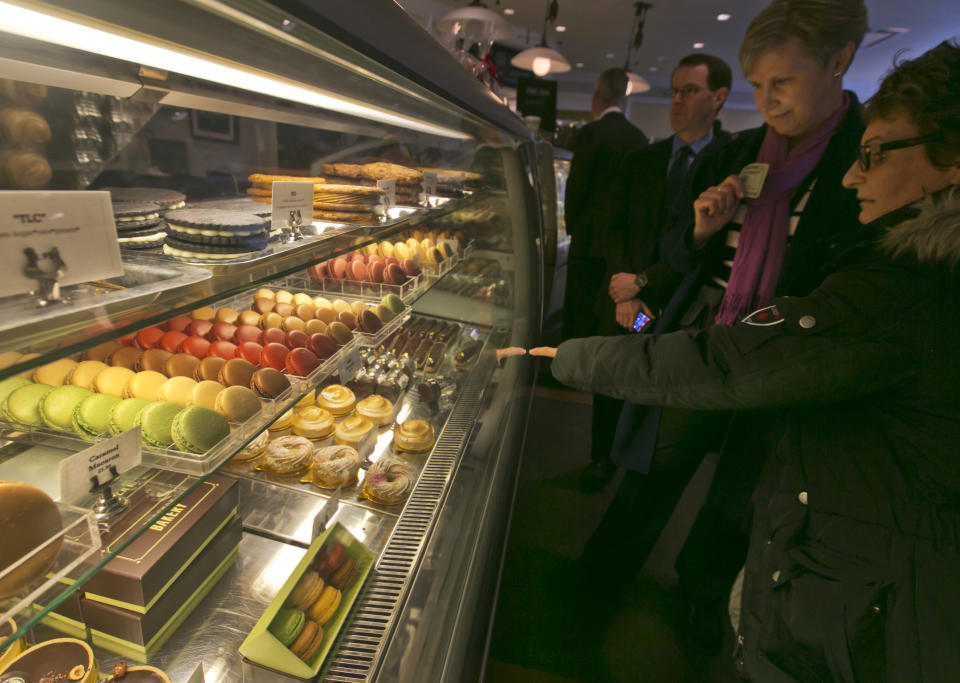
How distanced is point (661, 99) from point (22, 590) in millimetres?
26179

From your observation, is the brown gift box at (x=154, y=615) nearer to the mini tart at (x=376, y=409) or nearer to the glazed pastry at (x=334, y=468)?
the glazed pastry at (x=334, y=468)

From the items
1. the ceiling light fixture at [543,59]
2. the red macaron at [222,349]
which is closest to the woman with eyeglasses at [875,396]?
the red macaron at [222,349]

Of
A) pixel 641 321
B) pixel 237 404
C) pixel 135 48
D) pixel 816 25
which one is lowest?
pixel 641 321

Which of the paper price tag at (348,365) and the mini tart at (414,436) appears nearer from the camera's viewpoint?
the paper price tag at (348,365)

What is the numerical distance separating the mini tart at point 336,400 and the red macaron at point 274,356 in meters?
0.63

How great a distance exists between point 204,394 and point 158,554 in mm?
353

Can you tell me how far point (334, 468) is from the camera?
1653mm

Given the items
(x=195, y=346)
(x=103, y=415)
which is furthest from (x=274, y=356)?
(x=103, y=415)

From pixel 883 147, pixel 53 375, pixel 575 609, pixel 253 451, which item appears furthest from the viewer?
pixel 575 609

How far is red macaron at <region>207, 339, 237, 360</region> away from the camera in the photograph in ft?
4.37

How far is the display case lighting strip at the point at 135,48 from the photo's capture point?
746 mm

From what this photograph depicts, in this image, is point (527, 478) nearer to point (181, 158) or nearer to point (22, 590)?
point (181, 158)

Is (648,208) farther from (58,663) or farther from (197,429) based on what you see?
(58,663)

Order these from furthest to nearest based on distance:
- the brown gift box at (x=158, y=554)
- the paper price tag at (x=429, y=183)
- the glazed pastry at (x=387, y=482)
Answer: the paper price tag at (x=429, y=183) → the glazed pastry at (x=387, y=482) → the brown gift box at (x=158, y=554)
